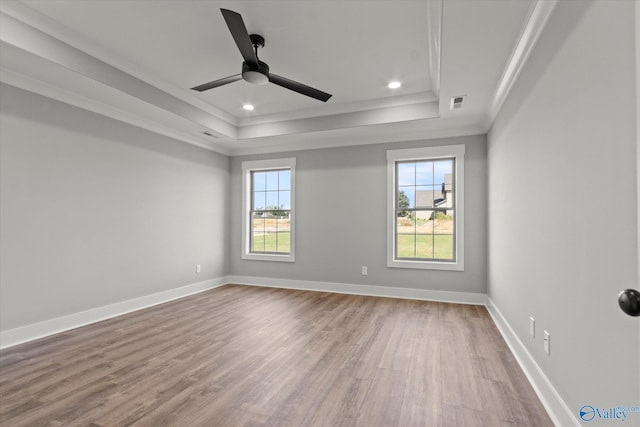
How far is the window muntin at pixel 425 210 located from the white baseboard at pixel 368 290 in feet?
1.69

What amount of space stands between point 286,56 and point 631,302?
3.16 metres

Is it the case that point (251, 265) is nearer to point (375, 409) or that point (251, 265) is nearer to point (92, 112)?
point (92, 112)

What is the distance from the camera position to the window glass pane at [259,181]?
5824mm

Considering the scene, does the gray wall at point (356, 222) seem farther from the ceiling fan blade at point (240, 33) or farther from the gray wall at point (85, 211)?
the ceiling fan blade at point (240, 33)

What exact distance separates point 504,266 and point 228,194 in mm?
4731

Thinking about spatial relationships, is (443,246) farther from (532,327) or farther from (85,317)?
(85,317)

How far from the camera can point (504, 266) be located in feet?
10.3

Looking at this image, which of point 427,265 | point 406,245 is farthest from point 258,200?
point 427,265

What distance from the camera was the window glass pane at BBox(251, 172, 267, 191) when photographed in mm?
5824


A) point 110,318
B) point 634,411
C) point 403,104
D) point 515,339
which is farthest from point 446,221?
point 110,318

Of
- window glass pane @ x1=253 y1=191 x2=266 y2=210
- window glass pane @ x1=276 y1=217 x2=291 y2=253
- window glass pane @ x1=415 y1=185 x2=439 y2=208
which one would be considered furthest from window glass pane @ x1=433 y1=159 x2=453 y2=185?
window glass pane @ x1=253 y1=191 x2=266 y2=210

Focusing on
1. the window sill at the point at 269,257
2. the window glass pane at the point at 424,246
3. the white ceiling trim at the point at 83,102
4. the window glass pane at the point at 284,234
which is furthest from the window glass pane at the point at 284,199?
the window glass pane at the point at 424,246

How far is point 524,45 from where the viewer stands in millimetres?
2281

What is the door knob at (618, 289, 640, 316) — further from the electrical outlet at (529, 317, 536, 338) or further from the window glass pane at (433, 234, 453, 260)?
the window glass pane at (433, 234, 453, 260)
